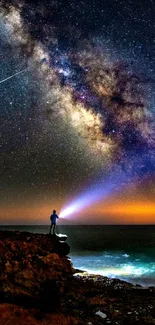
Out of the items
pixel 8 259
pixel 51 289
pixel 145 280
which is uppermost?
pixel 8 259

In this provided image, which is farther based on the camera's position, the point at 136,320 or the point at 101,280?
the point at 101,280

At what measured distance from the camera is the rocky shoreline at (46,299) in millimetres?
12836

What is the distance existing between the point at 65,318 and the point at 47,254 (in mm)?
6968

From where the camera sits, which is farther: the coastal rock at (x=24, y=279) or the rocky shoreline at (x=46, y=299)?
the coastal rock at (x=24, y=279)

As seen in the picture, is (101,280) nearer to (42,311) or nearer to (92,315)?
(92,315)

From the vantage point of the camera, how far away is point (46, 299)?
14148mm

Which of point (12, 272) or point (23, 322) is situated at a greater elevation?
point (12, 272)

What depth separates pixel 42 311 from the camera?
13398 mm

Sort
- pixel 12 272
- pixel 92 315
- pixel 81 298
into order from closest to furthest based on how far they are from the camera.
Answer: pixel 12 272 → pixel 92 315 → pixel 81 298

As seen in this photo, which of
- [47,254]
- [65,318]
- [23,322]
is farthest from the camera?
[47,254]

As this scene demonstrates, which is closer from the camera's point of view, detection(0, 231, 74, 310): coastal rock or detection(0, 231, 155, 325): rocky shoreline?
detection(0, 231, 155, 325): rocky shoreline

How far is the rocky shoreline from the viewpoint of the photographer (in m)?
12.8

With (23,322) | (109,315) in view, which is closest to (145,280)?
(109,315)

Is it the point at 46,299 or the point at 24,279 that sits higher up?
the point at 24,279
